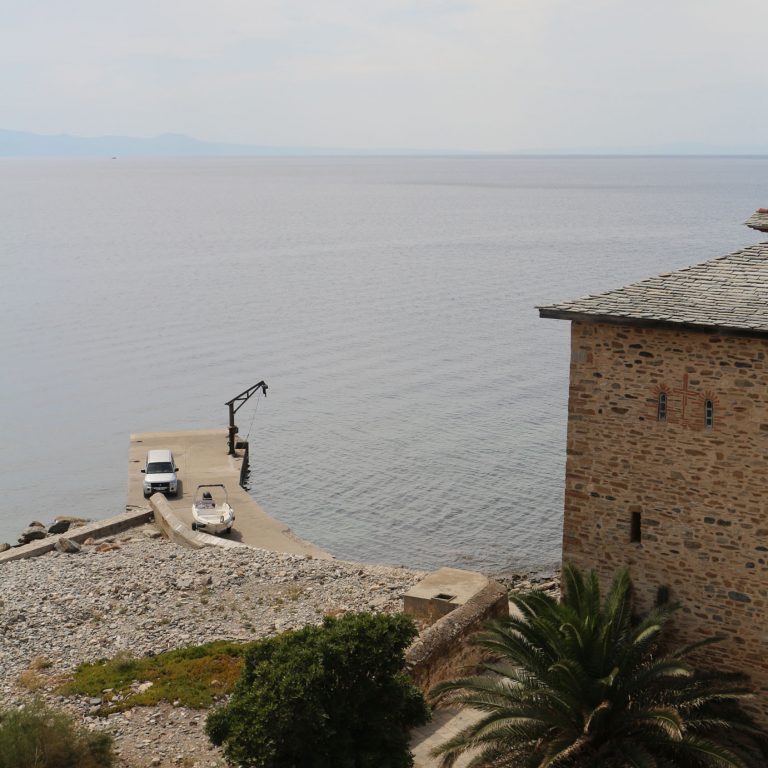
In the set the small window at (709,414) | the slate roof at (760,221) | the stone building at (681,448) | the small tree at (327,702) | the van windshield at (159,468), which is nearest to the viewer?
the small tree at (327,702)

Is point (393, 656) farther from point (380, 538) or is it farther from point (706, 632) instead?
point (380, 538)

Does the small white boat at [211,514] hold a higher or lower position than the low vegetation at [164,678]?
lower

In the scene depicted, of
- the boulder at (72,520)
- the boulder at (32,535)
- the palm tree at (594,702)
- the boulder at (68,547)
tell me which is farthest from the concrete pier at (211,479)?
the palm tree at (594,702)

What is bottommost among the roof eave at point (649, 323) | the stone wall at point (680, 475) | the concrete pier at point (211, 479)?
the concrete pier at point (211, 479)

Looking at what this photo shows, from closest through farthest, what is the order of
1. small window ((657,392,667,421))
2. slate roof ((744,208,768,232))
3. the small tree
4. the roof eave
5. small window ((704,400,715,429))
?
the small tree, the roof eave, small window ((704,400,715,429)), small window ((657,392,667,421)), slate roof ((744,208,768,232))

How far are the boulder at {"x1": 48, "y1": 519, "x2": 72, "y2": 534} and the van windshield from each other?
355cm

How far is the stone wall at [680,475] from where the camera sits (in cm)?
1553

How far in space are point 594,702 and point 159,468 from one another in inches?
1129

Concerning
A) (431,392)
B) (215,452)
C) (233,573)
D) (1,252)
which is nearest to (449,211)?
(1,252)

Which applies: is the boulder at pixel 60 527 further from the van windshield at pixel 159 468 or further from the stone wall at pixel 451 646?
the stone wall at pixel 451 646

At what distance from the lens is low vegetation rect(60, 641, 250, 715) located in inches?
664

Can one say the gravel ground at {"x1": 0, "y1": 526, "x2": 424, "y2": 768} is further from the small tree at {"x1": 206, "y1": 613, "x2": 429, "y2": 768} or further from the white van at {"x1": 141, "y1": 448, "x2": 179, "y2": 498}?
the white van at {"x1": 141, "y1": 448, "x2": 179, "y2": 498}

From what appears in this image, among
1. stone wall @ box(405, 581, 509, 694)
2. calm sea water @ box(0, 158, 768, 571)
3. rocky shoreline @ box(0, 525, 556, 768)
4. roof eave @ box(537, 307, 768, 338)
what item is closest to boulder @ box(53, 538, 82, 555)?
rocky shoreline @ box(0, 525, 556, 768)

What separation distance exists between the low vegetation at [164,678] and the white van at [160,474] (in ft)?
64.7
